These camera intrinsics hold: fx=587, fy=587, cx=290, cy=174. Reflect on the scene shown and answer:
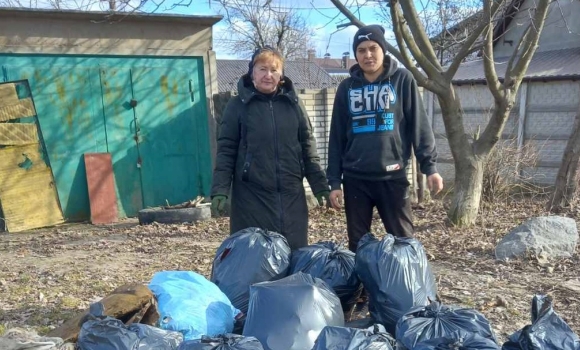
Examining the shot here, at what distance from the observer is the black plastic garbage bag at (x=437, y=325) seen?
2607 mm

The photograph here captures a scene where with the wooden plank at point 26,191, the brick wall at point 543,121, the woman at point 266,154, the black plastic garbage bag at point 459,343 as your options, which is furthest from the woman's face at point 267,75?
the brick wall at point 543,121

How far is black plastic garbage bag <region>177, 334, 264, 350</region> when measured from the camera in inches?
97.2

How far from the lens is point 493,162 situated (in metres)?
7.92

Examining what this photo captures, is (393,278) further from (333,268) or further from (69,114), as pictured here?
(69,114)

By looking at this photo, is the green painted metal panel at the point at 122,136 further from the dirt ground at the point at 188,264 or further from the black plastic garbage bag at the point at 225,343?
the black plastic garbage bag at the point at 225,343

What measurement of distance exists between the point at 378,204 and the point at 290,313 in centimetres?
114

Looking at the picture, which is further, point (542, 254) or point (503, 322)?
point (542, 254)

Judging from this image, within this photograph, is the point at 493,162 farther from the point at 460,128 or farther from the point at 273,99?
the point at 273,99

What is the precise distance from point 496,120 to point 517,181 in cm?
230

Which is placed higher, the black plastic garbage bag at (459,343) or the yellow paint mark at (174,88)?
the yellow paint mark at (174,88)

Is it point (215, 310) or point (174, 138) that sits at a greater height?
point (174, 138)

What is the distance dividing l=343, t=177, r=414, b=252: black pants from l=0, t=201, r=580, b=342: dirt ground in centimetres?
90

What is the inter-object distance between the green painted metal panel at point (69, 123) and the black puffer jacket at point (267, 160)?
14.9ft

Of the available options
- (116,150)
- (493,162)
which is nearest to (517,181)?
(493,162)
